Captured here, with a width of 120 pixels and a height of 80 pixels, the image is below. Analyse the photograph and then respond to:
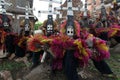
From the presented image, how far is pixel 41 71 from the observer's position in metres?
7.32

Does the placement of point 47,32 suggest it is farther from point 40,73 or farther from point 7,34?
point 7,34

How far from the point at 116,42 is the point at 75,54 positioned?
400 cm

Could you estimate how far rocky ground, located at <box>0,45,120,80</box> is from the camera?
7.12 meters

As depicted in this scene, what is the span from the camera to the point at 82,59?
253 inches

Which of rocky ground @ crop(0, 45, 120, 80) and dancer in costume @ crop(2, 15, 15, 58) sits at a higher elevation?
dancer in costume @ crop(2, 15, 15, 58)

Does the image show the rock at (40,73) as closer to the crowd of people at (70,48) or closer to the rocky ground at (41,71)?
the rocky ground at (41,71)

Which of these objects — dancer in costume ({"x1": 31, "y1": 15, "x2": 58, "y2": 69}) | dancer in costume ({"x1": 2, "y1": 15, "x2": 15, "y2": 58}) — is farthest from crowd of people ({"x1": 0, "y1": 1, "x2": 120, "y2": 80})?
dancer in costume ({"x1": 2, "y1": 15, "x2": 15, "y2": 58})

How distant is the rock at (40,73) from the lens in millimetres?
7175

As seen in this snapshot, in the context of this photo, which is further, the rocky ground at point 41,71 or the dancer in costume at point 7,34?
the dancer in costume at point 7,34

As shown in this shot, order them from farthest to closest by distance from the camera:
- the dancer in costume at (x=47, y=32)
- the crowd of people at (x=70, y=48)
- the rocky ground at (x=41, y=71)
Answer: the dancer in costume at (x=47, y=32) → the rocky ground at (x=41, y=71) → the crowd of people at (x=70, y=48)

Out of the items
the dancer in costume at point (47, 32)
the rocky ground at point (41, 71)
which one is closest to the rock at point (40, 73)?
the rocky ground at point (41, 71)

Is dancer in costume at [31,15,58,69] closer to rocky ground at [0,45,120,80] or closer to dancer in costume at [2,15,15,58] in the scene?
rocky ground at [0,45,120,80]

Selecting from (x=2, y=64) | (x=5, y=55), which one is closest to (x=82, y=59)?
(x=2, y=64)

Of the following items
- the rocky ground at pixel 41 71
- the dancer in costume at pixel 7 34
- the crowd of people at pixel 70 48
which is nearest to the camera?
the crowd of people at pixel 70 48
